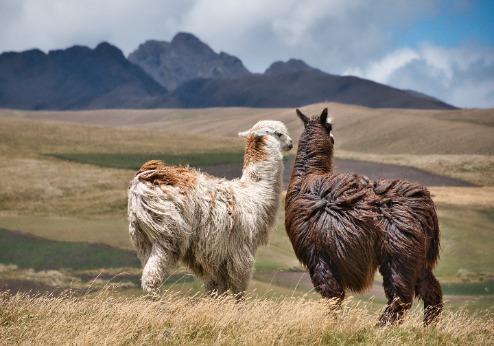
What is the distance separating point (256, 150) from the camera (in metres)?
11.1

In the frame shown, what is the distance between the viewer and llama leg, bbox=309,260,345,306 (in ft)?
28.8

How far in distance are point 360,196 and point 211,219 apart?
7.44ft

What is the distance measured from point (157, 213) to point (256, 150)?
2.27 m

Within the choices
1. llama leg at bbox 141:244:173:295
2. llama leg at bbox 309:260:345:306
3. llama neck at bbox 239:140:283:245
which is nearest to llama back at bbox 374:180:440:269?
llama leg at bbox 309:260:345:306

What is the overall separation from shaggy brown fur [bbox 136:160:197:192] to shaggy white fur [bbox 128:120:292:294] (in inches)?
1.2

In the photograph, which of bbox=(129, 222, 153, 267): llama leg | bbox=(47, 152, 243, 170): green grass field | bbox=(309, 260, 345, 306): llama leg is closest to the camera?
bbox=(309, 260, 345, 306): llama leg

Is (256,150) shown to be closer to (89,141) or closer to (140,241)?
(140,241)

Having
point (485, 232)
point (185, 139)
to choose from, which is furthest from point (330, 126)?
point (185, 139)

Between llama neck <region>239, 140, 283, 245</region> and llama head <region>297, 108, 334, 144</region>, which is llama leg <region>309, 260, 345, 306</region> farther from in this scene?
llama head <region>297, 108, 334, 144</region>

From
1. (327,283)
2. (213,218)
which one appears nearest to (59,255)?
(213,218)

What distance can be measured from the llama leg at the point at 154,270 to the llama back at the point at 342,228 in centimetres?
178

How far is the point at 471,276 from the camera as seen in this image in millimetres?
31719

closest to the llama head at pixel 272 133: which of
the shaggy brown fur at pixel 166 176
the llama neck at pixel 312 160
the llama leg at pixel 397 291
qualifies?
the llama neck at pixel 312 160

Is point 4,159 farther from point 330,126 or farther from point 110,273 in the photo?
point 330,126
